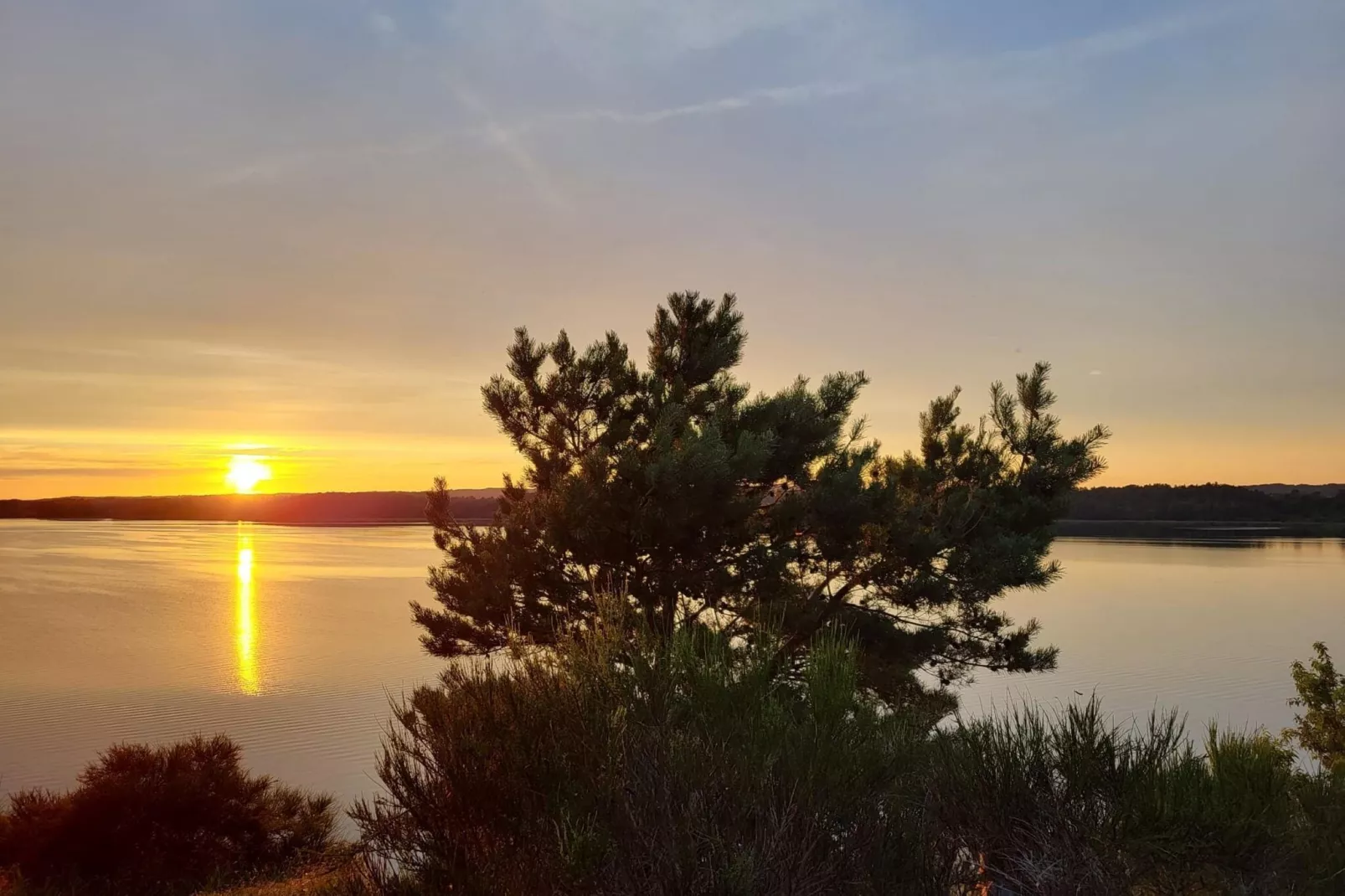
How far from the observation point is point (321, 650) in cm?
3712

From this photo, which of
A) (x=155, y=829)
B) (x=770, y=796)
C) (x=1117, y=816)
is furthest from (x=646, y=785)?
(x=155, y=829)

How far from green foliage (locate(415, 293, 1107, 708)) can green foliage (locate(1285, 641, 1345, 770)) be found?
16.0 feet

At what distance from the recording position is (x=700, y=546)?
13031mm

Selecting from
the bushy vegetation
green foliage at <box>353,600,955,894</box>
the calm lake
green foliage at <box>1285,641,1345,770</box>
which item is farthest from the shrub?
green foliage at <box>1285,641,1345,770</box>

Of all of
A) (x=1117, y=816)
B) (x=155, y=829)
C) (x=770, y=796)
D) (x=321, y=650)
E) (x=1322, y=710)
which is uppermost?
(x=770, y=796)

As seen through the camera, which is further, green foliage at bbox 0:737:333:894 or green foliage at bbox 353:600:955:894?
green foliage at bbox 0:737:333:894

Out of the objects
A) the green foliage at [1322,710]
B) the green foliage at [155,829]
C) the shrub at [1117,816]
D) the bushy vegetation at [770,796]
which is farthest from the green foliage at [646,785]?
the green foliage at [1322,710]

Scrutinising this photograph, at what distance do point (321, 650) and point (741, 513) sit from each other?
95.7 feet

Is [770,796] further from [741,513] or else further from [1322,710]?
[1322,710]

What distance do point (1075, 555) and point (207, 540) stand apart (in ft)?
357

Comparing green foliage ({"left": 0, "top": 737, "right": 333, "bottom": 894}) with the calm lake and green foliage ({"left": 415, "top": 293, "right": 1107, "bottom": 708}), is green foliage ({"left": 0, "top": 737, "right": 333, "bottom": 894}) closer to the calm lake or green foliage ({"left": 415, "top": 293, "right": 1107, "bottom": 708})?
green foliage ({"left": 415, "top": 293, "right": 1107, "bottom": 708})

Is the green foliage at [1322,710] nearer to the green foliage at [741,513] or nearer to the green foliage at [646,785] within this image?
the green foliage at [741,513]

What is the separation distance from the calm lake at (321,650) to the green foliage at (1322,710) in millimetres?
4602

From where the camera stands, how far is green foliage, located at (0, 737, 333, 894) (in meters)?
11.9
